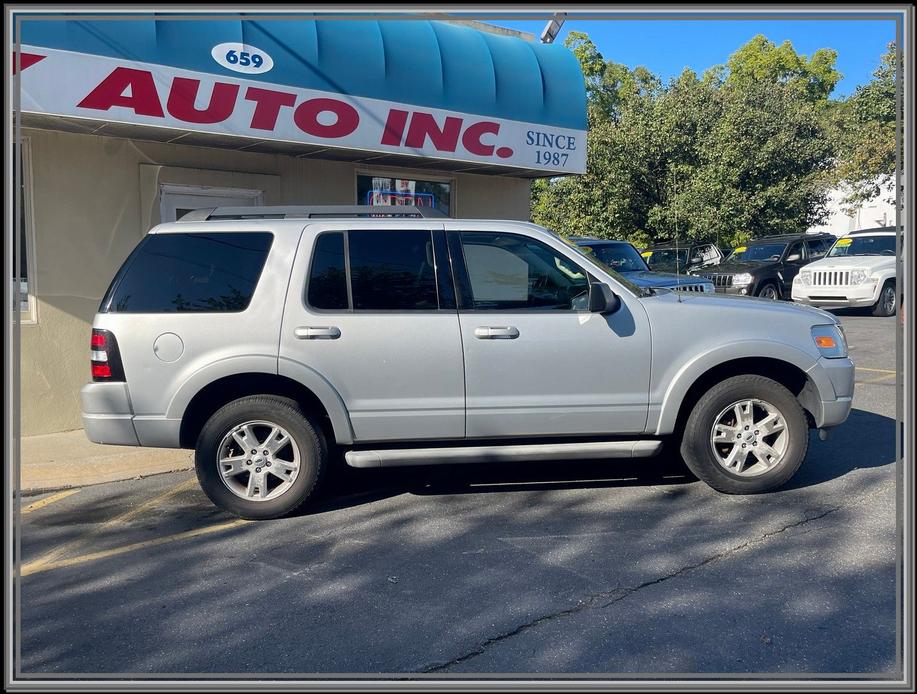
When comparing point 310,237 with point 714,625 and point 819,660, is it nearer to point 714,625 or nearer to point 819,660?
point 714,625

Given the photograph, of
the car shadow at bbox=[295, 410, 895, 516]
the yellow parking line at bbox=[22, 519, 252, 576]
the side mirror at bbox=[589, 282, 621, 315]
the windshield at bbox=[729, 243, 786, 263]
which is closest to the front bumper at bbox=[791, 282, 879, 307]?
the windshield at bbox=[729, 243, 786, 263]

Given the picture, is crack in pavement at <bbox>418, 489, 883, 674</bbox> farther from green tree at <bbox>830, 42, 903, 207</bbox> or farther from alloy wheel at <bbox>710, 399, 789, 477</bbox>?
green tree at <bbox>830, 42, 903, 207</bbox>

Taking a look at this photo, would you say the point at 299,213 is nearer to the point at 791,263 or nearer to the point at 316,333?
the point at 316,333

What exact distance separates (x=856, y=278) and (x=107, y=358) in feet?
52.9

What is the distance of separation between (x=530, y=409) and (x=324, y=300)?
5.16ft

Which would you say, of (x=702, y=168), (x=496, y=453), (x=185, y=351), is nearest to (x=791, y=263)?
(x=702, y=168)

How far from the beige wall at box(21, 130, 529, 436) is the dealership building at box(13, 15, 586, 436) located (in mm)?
14

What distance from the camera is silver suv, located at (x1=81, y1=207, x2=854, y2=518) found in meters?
5.37

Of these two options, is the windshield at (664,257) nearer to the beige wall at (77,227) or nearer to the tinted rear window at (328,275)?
the beige wall at (77,227)

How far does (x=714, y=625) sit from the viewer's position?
3.79 metres

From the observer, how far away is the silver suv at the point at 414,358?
17.6ft

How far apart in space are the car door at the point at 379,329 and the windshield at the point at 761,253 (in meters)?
16.3

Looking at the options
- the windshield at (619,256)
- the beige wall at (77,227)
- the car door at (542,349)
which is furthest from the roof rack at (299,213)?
the windshield at (619,256)

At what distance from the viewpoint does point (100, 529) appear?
543cm
